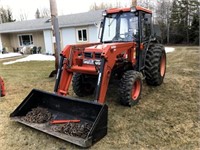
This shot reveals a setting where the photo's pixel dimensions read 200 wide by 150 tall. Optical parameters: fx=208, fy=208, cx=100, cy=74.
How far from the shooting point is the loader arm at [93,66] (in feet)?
12.8

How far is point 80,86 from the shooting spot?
5336 millimetres

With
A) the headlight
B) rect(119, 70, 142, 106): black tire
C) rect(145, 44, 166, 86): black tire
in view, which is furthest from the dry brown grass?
the headlight

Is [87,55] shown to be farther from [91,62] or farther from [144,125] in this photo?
[144,125]

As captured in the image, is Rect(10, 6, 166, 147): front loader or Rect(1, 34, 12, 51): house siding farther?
Rect(1, 34, 12, 51): house siding

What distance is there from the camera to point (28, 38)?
20.5 metres

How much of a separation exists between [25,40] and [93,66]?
59.1 feet

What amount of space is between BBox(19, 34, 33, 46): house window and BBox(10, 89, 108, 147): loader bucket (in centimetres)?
1725

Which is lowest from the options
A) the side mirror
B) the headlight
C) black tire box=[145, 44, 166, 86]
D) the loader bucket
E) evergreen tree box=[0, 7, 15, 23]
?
the loader bucket

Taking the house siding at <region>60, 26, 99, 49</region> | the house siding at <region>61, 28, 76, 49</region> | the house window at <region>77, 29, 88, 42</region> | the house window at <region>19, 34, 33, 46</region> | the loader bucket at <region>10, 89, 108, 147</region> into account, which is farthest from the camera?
the house window at <region>19, 34, 33, 46</region>

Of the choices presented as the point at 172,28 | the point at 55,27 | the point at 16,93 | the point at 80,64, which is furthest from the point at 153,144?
the point at 172,28

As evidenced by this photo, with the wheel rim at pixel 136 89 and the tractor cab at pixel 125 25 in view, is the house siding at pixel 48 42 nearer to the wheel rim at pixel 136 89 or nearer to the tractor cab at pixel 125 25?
the tractor cab at pixel 125 25

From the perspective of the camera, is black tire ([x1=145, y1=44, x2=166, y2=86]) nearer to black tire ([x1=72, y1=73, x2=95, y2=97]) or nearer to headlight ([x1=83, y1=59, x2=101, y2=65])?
black tire ([x1=72, y1=73, x2=95, y2=97])

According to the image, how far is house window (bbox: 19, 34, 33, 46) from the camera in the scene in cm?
2028

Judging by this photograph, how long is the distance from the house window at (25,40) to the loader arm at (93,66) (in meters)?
16.8
